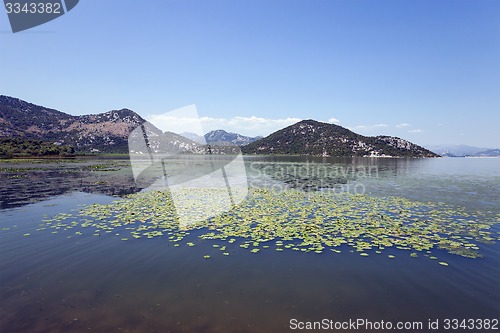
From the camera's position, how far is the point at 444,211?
24141 mm

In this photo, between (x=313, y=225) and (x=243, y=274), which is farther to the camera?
(x=313, y=225)

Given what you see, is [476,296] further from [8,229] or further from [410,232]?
[8,229]

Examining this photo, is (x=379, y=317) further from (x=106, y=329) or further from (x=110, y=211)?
(x=110, y=211)

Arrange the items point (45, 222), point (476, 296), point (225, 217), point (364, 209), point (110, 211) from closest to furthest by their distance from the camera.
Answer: point (476, 296) < point (45, 222) < point (225, 217) < point (110, 211) < point (364, 209)

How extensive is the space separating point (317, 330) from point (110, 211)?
2076 centimetres

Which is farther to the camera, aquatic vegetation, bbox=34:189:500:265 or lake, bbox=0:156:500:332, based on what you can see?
aquatic vegetation, bbox=34:189:500:265

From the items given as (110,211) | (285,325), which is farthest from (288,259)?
(110,211)

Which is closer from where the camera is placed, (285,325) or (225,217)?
(285,325)

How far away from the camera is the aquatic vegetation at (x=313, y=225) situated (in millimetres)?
15391

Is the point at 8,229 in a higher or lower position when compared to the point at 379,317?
higher

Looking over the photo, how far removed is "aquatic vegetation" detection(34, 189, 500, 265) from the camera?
1539cm

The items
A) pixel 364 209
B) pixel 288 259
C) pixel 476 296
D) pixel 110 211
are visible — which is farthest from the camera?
pixel 364 209

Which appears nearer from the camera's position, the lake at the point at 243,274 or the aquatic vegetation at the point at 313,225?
the lake at the point at 243,274

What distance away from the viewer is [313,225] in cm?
1898
